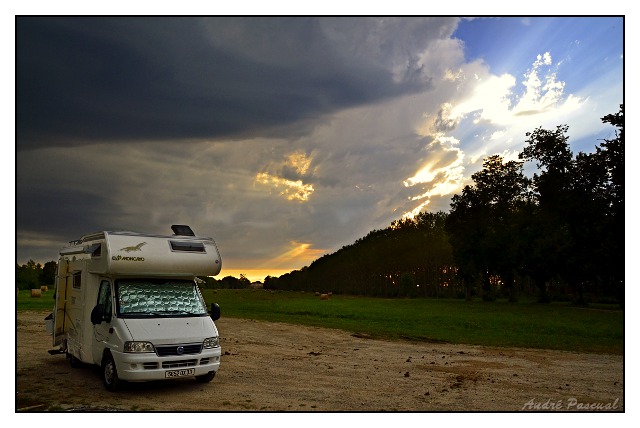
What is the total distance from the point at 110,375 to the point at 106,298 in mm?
1858

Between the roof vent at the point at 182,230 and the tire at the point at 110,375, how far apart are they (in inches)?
141

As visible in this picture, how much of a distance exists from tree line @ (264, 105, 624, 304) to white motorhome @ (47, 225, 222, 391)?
33.4 m

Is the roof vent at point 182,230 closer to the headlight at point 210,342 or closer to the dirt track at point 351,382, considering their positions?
the headlight at point 210,342

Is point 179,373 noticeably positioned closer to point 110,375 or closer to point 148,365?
point 148,365

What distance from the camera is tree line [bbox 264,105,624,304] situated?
4503cm

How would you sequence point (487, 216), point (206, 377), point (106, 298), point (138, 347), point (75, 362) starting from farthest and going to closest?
point (487, 216), point (75, 362), point (206, 377), point (106, 298), point (138, 347)

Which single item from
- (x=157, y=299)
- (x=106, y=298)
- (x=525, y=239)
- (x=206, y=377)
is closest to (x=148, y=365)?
(x=157, y=299)

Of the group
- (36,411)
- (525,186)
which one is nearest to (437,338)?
(36,411)

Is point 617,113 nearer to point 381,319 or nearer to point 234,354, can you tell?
point 381,319

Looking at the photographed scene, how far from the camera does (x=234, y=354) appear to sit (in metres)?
19.5

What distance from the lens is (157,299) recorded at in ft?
43.3

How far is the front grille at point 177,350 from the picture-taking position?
1199 cm

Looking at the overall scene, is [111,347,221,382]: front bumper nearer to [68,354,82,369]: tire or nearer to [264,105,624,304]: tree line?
[68,354,82,369]: tire

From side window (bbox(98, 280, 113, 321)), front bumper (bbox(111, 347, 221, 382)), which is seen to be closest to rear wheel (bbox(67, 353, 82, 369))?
side window (bbox(98, 280, 113, 321))
